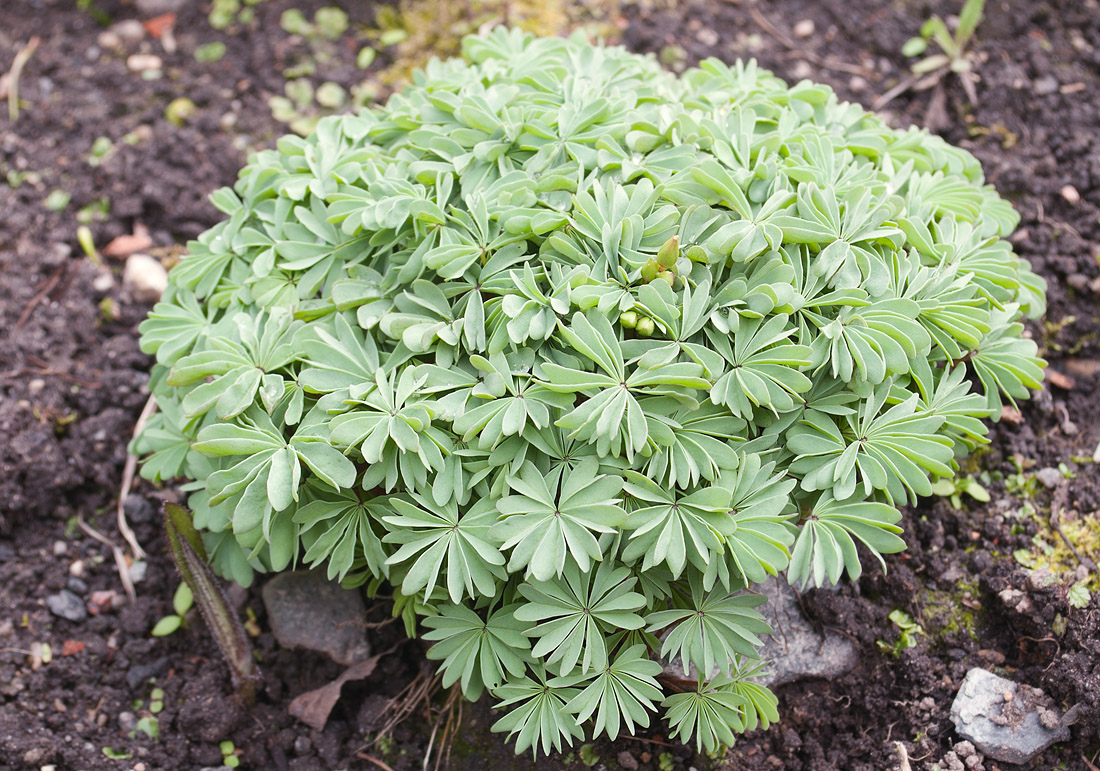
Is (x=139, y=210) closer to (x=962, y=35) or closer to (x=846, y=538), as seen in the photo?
(x=846, y=538)

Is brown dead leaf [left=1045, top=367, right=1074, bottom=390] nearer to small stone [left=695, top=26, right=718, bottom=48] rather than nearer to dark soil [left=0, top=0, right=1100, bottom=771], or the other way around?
dark soil [left=0, top=0, right=1100, bottom=771]

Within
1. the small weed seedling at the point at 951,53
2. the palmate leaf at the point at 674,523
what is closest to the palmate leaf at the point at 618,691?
the palmate leaf at the point at 674,523

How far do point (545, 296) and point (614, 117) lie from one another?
72 cm

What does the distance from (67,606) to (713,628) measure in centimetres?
223

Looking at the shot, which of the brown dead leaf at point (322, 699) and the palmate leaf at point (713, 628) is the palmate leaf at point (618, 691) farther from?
the brown dead leaf at point (322, 699)

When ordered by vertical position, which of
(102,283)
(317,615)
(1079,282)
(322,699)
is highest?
(1079,282)

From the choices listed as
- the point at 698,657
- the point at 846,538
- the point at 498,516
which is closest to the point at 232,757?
the point at 498,516

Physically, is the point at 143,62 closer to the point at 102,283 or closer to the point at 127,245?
→ the point at 127,245

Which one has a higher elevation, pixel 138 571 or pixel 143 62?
pixel 143 62

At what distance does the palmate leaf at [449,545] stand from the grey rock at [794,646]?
886 mm

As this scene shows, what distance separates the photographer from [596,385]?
2000mm

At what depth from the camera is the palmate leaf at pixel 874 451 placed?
83.4 inches

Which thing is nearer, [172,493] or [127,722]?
[127,722]

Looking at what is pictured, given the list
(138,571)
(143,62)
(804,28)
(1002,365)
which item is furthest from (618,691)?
(143,62)
